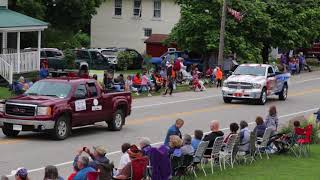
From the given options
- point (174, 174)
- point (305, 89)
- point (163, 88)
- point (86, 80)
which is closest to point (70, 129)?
point (86, 80)

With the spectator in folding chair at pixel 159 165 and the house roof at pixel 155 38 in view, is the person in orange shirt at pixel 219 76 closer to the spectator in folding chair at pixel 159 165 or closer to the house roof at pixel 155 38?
the house roof at pixel 155 38

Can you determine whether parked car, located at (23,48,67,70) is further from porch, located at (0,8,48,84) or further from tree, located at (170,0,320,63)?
tree, located at (170,0,320,63)

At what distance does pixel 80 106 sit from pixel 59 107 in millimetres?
1148

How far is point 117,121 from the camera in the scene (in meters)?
25.0

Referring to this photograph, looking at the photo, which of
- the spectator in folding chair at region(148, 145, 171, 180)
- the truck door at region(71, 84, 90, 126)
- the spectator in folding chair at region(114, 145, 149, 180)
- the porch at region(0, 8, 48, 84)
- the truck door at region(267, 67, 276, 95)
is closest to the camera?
the spectator in folding chair at region(114, 145, 149, 180)

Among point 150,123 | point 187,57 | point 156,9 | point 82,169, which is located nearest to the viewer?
point 82,169

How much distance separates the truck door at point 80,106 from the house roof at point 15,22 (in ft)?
60.0

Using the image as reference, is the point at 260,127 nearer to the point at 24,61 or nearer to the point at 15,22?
the point at 24,61

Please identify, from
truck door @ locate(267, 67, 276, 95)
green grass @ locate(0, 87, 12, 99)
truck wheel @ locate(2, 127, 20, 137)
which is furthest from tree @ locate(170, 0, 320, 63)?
truck wheel @ locate(2, 127, 20, 137)

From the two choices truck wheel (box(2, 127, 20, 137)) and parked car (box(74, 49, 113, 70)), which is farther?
parked car (box(74, 49, 113, 70))

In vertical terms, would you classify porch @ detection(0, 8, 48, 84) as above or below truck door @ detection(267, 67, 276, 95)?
above

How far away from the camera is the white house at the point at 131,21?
68188mm

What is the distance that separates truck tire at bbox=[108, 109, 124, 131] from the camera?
81.3 ft

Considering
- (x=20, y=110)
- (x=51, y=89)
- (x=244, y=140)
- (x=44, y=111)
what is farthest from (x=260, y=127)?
(x=20, y=110)
